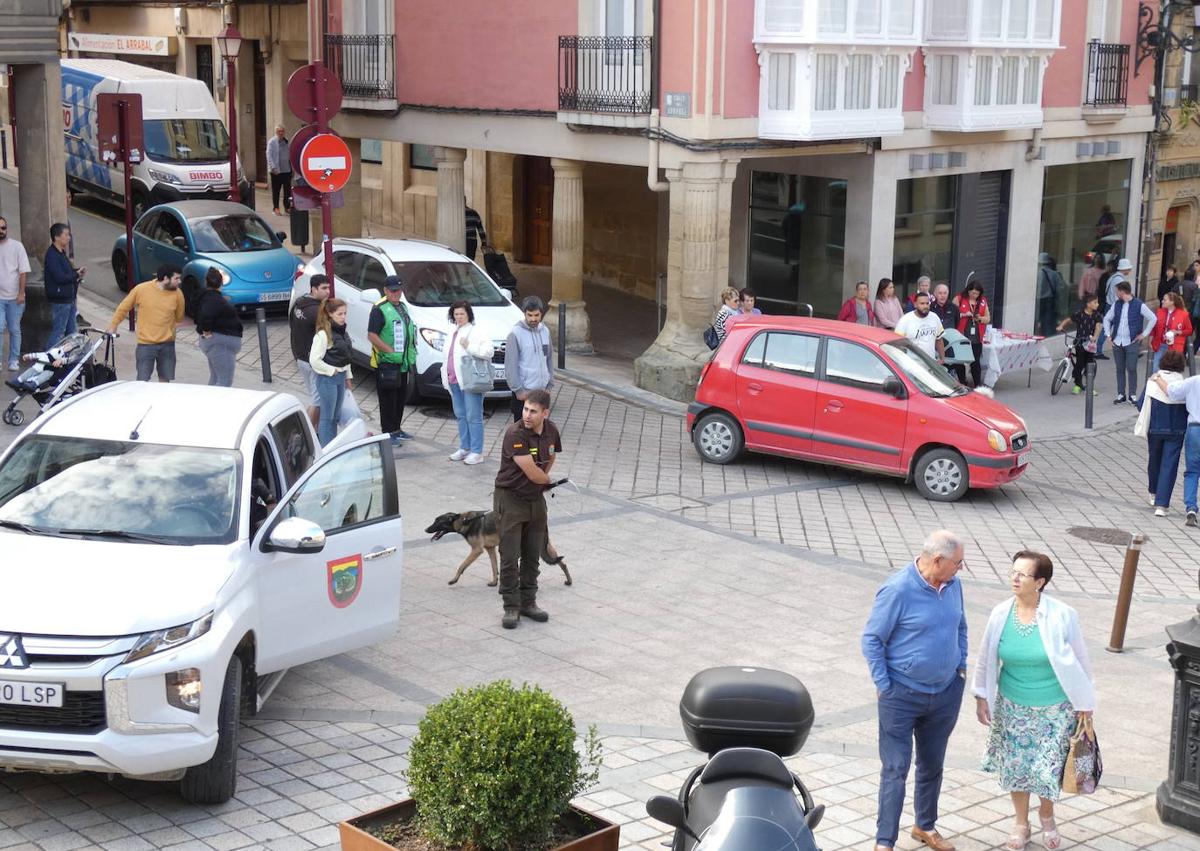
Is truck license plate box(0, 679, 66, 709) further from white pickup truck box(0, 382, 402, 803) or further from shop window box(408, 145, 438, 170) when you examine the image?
shop window box(408, 145, 438, 170)

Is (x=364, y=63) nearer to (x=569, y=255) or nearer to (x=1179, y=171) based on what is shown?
(x=569, y=255)

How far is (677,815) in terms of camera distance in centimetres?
565

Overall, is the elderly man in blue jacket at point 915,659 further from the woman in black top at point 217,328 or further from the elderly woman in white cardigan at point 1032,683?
the woman in black top at point 217,328

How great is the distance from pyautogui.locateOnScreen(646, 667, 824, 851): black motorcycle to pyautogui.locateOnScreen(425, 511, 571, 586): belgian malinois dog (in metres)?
5.55

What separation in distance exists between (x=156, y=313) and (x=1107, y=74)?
17.1 m

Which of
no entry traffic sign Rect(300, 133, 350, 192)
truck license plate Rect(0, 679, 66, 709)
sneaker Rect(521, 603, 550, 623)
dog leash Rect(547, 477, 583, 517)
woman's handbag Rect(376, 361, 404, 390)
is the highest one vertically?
no entry traffic sign Rect(300, 133, 350, 192)

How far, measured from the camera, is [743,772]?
18.8ft

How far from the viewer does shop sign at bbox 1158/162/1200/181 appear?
28828 millimetres

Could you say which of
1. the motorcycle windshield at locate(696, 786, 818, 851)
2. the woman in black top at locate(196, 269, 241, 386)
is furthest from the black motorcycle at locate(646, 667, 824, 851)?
the woman in black top at locate(196, 269, 241, 386)

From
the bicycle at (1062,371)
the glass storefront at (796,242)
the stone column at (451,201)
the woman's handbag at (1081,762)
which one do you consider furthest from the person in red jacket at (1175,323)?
the woman's handbag at (1081,762)

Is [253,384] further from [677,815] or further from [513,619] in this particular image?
[677,815]

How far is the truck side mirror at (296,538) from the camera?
27.5 feet

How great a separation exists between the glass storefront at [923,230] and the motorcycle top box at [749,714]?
17.8 m

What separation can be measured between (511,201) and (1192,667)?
23.6 meters
